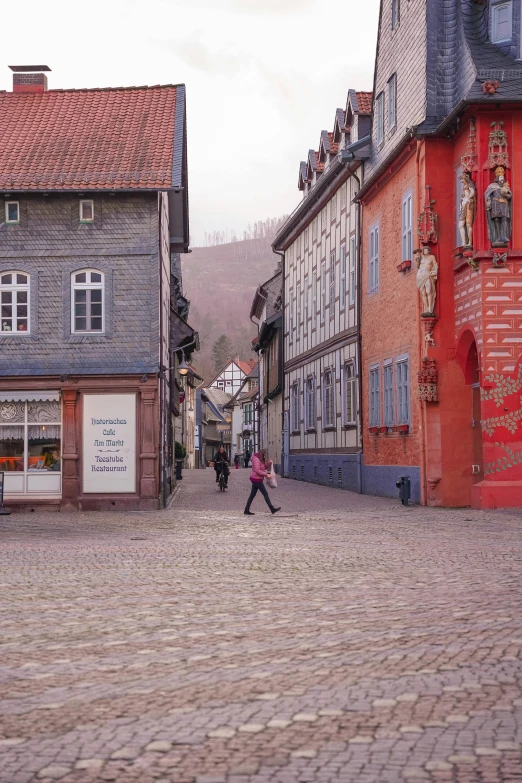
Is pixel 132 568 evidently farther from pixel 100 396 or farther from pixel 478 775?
pixel 100 396

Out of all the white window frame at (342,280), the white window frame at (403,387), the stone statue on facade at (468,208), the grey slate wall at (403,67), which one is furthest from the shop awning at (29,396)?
the white window frame at (342,280)

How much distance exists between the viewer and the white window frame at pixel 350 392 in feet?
127

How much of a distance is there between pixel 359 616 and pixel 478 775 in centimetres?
510

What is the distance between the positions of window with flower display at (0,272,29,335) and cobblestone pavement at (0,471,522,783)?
47.1ft

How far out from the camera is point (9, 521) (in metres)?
26.1

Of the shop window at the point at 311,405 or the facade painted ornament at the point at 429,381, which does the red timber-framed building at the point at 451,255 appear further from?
the shop window at the point at 311,405

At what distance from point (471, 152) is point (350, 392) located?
13.7 meters

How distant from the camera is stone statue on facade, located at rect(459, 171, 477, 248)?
27078 millimetres

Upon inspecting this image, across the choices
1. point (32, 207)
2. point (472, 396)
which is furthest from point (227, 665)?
point (32, 207)

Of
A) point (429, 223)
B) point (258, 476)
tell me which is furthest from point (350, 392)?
point (258, 476)

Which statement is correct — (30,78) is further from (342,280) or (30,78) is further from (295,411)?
(295,411)

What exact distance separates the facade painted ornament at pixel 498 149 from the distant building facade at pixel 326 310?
10.3 m

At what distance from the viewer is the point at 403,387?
32.0m

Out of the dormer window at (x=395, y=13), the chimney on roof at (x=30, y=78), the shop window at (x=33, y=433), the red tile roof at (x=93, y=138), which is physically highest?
the dormer window at (x=395, y=13)
